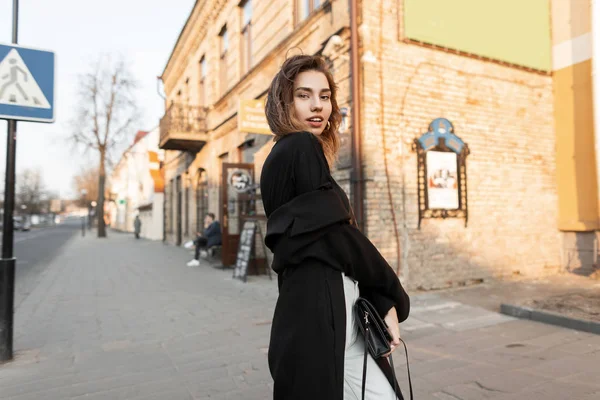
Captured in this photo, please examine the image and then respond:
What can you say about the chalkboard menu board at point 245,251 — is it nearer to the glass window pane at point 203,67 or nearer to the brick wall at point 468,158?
the brick wall at point 468,158

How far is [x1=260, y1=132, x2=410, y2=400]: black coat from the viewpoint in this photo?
4.16 feet

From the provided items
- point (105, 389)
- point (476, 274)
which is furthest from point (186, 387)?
point (476, 274)

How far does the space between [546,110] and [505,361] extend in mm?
6289

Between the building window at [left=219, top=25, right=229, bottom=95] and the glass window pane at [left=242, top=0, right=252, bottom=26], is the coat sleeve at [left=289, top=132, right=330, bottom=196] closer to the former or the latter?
the glass window pane at [left=242, top=0, right=252, bottom=26]

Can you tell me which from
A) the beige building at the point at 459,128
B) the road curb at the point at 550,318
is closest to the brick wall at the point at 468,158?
the beige building at the point at 459,128

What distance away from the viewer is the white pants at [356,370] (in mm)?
1349

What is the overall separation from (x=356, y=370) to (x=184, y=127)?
13.5m

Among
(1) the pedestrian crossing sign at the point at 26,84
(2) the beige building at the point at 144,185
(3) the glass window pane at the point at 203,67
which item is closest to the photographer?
(1) the pedestrian crossing sign at the point at 26,84

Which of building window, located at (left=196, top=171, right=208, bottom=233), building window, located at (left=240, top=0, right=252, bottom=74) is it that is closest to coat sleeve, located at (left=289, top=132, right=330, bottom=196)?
building window, located at (left=240, top=0, right=252, bottom=74)

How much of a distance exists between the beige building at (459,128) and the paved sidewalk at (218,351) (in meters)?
1.36

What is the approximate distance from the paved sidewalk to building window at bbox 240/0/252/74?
6.86m

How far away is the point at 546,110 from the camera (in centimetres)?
797

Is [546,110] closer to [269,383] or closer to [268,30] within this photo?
[268,30]

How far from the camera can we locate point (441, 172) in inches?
268
